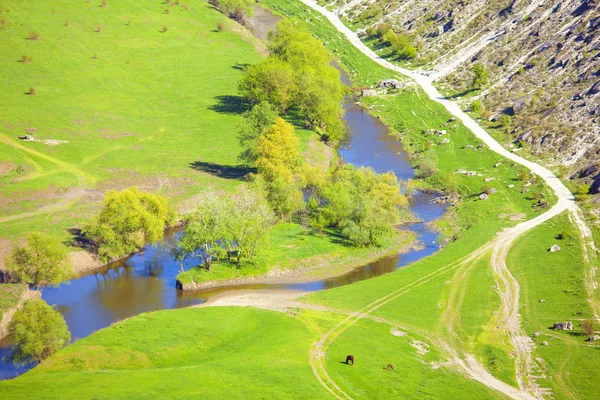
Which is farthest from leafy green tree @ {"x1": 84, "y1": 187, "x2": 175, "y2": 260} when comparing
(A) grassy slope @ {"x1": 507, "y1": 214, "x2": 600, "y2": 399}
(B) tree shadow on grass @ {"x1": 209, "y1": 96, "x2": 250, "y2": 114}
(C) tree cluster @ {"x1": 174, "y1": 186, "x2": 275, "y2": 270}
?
(B) tree shadow on grass @ {"x1": 209, "y1": 96, "x2": 250, "y2": 114}

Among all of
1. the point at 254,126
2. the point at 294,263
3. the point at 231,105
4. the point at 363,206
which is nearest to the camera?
the point at 294,263

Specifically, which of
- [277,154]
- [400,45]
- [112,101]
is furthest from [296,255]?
[400,45]

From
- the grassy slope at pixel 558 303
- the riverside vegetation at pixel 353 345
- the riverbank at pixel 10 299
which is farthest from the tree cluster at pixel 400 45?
the riverbank at pixel 10 299

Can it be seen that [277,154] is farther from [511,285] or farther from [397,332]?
[397,332]

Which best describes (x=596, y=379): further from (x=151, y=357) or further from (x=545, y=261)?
(x=151, y=357)

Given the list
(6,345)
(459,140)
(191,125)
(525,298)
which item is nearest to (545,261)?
(525,298)
